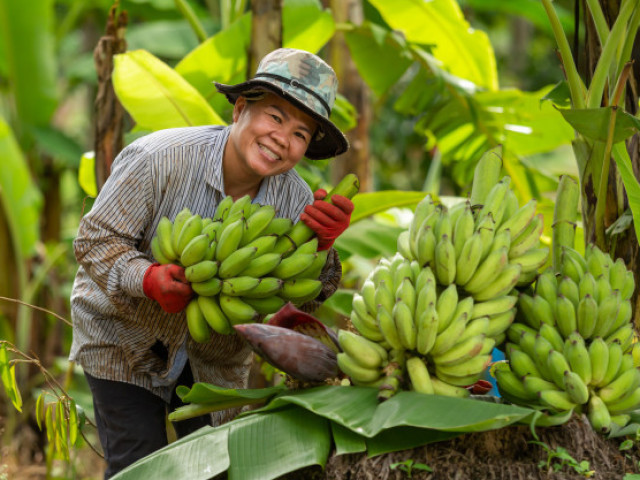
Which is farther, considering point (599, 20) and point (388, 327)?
point (599, 20)

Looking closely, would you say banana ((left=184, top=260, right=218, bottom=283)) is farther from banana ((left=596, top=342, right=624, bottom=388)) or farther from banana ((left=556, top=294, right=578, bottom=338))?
banana ((left=596, top=342, right=624, bottom=388))

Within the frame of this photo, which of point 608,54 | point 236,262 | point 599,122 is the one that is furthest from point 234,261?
point 608,54

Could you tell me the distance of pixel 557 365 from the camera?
58.6 inches

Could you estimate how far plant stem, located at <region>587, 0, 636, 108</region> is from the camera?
6.15ft

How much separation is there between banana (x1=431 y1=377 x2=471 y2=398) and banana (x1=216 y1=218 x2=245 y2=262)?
52 cm

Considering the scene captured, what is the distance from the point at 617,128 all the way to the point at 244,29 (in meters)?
1.73

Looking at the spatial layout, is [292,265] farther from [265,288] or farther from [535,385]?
[535,385]

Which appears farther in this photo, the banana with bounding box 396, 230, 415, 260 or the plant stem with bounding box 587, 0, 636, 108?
the plant stem with bounding box 587, 0, 636, 108

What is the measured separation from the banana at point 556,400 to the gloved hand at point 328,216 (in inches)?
23.8

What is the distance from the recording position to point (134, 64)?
9.07 ft

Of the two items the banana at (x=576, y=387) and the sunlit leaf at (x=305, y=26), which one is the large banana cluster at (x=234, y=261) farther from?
the sunlit leaf at (x=305, y=26)

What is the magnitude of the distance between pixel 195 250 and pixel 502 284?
65cm

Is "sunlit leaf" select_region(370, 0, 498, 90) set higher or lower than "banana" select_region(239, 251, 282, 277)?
higher

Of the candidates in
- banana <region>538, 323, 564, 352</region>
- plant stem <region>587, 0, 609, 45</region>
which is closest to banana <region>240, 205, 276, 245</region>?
banana <region>538, 323, 564, 352</region>
